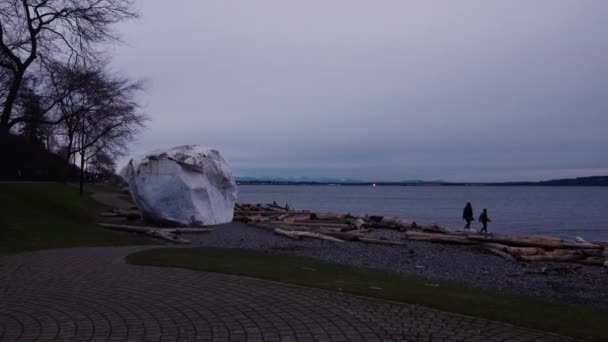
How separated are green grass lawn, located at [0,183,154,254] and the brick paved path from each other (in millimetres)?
Answer: 5778

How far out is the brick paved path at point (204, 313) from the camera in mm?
6199

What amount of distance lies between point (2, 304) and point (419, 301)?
5923mm

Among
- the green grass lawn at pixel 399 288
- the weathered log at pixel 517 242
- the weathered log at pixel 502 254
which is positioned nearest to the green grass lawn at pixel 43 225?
the green grass lawn at pixel 399 288

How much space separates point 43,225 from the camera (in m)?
18.9

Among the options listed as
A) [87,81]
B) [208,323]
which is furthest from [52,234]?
[208,323]

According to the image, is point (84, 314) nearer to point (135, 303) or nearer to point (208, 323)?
point (135, 303)

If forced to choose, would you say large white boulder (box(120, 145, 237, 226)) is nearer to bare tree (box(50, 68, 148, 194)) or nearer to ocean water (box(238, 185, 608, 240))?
bare tree (box(50, 68, 148, 194))

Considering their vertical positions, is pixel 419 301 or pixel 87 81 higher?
pixel 87 81

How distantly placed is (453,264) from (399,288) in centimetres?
766

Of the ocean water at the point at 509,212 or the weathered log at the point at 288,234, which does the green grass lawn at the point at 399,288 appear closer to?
the weathered log at the point at 288,234

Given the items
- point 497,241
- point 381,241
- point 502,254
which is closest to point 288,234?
point 381,241

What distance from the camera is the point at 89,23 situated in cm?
2072

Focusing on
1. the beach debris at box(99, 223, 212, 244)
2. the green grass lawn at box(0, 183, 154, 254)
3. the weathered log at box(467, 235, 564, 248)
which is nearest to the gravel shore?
the beach debris at box(99, 223, 212, 244)

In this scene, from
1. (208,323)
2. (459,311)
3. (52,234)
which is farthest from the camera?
(52,234)
